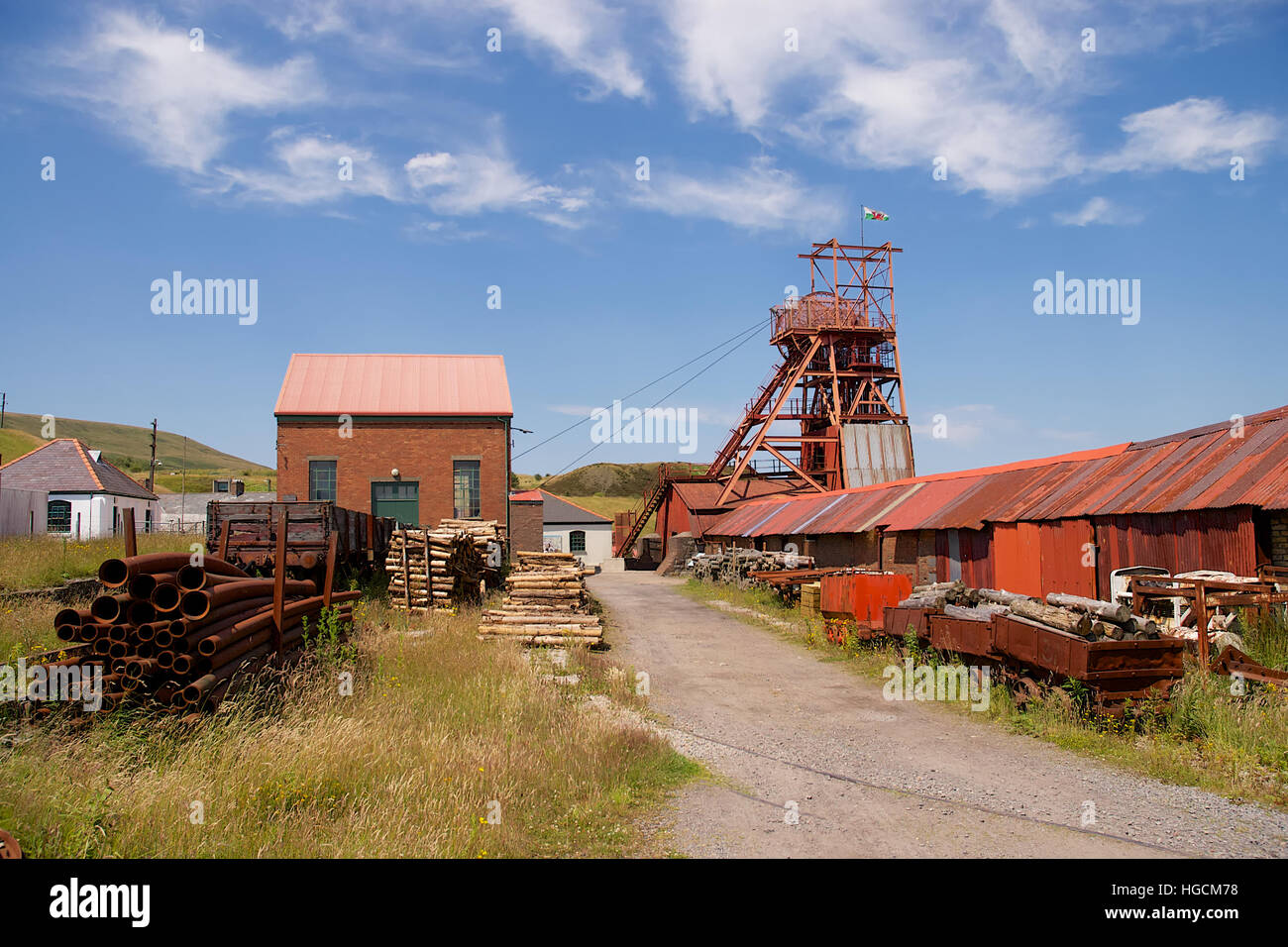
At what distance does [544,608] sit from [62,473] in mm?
33626

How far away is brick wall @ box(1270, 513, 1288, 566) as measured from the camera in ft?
34.5

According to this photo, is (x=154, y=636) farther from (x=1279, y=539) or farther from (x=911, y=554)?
(x=911, y=554)

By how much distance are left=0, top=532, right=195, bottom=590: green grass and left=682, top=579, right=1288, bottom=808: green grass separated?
16320 mm

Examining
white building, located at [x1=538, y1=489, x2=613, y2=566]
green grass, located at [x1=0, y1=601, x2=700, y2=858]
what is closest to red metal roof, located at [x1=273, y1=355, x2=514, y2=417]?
white building, located at [x1=538, y1=489, x2=613, y2=566]

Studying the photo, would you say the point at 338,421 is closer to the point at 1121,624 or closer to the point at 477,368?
the point at 477,368

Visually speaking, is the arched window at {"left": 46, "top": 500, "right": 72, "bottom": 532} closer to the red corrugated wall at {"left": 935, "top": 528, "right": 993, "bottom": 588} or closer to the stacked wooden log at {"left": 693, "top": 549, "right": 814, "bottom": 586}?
the stacked wooden log at {"left": 693, "top": 549, "right": 814, "bottom": 586}

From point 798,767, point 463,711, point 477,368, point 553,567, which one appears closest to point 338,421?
point 477,368

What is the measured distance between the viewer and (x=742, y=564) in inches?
1049

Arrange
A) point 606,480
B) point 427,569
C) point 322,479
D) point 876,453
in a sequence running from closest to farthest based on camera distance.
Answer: point 427,569
point 322,479
point 876,453
point 606,480

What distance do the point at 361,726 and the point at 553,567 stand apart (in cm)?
1099

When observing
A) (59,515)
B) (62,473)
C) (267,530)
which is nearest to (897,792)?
(267,530)
